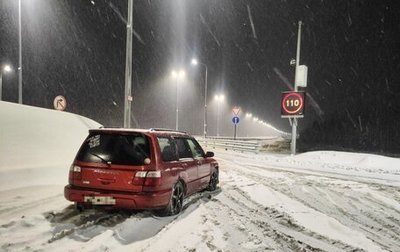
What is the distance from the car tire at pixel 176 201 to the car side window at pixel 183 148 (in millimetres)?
744

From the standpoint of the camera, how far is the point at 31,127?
1243cm

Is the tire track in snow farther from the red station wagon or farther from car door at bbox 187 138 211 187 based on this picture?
the red station wagon

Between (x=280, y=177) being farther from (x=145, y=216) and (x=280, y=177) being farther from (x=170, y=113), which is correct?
(x=170, y=113)

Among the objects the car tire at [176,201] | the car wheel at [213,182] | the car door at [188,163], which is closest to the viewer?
the car tire at [176,201]

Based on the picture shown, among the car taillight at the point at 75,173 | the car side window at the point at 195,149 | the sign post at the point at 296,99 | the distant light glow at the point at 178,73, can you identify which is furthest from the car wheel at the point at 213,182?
the distant light glow at the point at 178,73

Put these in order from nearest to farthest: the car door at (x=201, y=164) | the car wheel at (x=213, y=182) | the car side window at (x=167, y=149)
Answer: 1. the car side window at (x=167, y=149)
2. the car door at (x=201, y=164)
3. the car wheel at (x=213, y=182)

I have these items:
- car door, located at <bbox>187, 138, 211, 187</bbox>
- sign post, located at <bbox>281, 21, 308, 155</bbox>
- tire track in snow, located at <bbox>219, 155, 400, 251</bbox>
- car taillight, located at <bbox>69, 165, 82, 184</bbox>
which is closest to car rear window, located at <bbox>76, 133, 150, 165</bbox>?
car taillight, located at <bbox>69, 165, 82, 184</bbox>

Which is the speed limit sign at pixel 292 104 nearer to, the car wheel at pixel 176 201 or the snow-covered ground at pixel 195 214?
the snow-covered ground at pixel 195 214

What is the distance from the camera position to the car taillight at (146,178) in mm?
6840

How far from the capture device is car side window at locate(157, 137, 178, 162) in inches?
295

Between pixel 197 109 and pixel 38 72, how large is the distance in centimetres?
3139

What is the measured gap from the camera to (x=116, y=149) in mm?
7148

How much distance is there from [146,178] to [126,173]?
0.34 m

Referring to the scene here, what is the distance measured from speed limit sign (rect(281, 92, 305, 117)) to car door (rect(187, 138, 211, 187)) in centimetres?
1615
